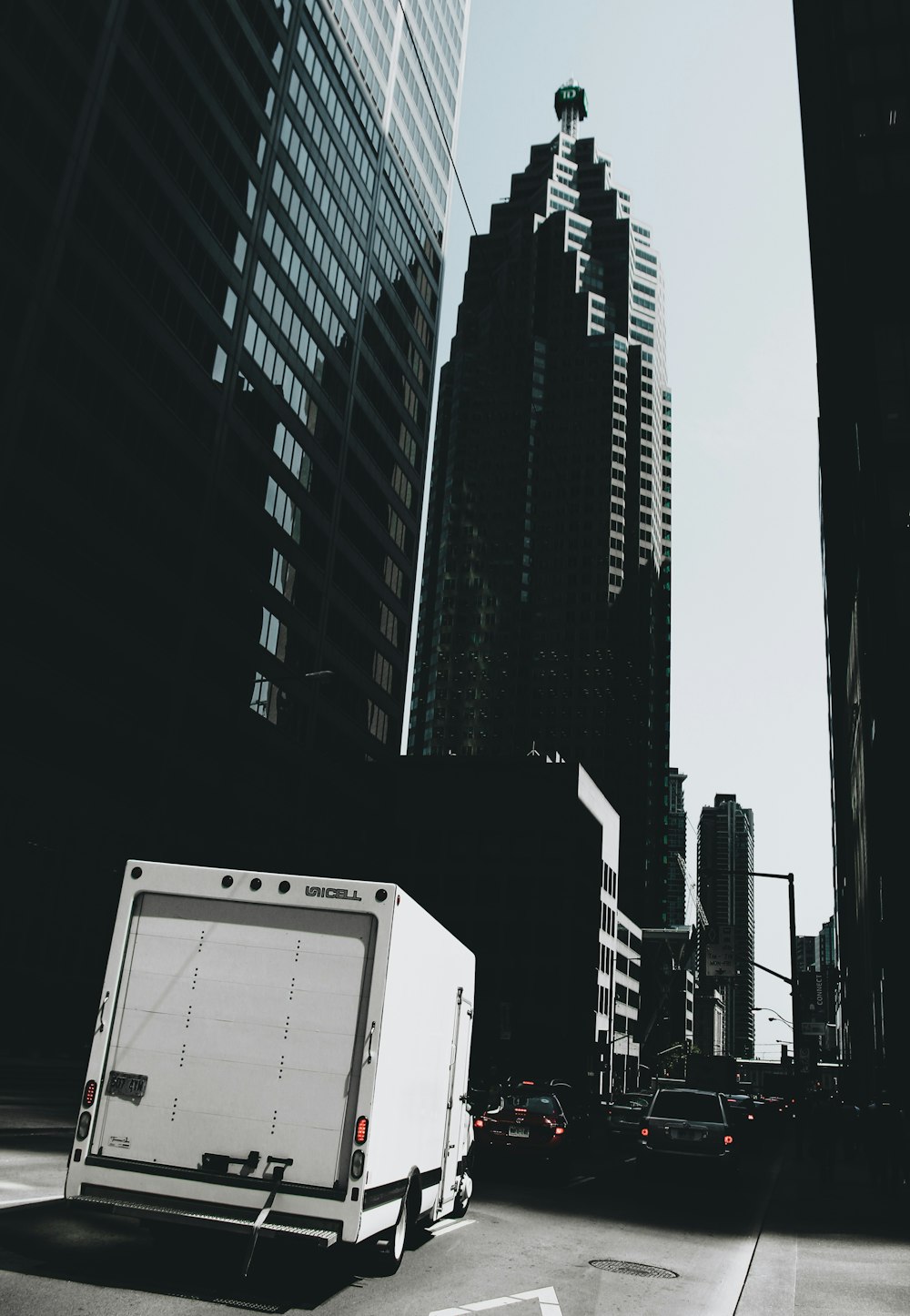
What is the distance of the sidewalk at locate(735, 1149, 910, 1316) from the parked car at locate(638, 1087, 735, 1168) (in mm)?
1229

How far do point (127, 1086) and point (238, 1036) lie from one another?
0.95 meters

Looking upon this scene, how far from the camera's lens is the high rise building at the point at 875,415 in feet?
174

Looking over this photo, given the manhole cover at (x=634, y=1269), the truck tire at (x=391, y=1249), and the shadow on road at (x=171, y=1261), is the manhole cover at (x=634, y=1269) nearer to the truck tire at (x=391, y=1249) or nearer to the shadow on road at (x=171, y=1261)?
the truck tire at (x=391, y=1249)

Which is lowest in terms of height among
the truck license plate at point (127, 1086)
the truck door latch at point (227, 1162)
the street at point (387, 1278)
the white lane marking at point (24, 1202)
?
the street at point (387, 1278)

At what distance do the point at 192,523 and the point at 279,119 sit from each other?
26.2 m

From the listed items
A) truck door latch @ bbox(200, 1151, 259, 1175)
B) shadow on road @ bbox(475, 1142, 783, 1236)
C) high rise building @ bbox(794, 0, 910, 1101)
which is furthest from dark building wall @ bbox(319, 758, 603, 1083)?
truck door latch @ bbox(200, 1151, 259, 1175)

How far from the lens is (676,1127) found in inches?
784

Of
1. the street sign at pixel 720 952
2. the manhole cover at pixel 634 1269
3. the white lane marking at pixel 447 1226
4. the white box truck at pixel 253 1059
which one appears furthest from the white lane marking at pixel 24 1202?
the street sign at pixel 720 952

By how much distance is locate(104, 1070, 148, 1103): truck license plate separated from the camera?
816 cm

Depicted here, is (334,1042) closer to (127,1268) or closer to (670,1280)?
(127,1268)

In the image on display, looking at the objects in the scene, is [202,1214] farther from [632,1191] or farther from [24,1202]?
[632,1191]

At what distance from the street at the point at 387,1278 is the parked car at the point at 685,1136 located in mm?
6133

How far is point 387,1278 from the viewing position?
29.0 feet

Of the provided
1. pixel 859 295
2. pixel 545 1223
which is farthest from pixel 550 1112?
pixel 859 295
